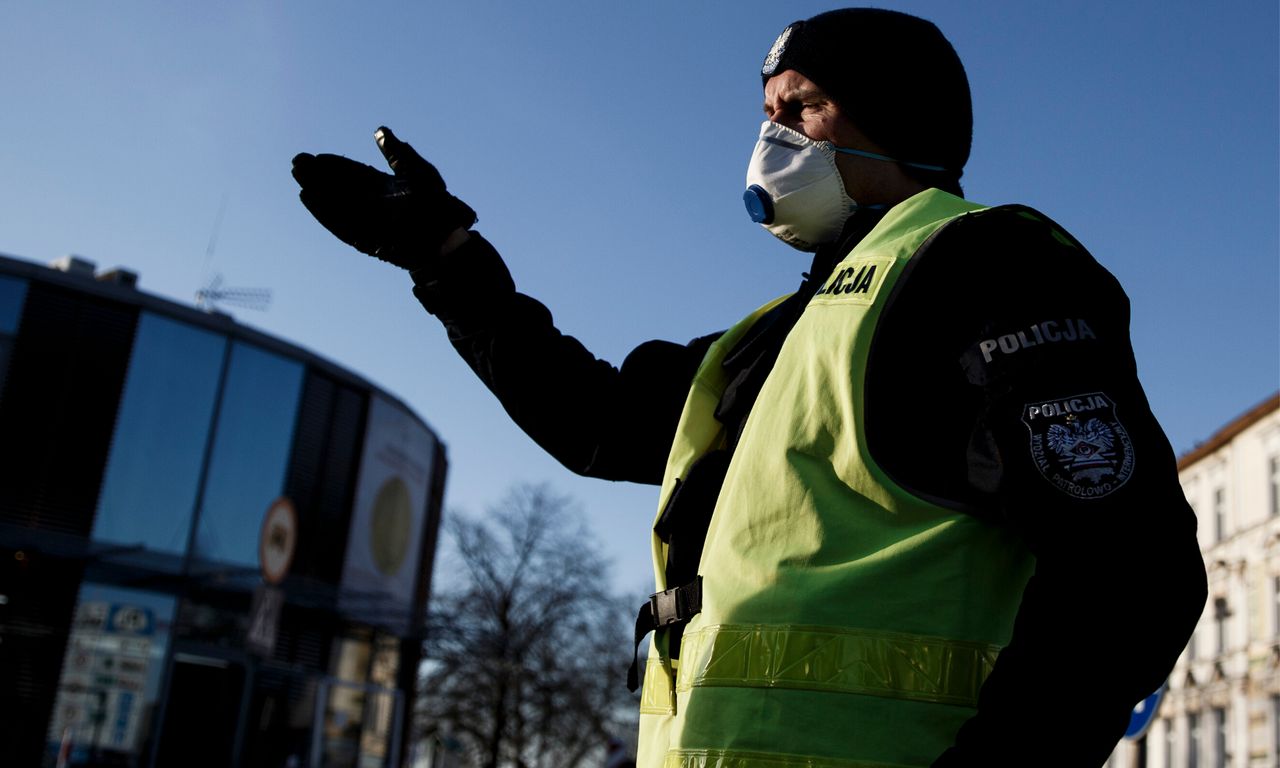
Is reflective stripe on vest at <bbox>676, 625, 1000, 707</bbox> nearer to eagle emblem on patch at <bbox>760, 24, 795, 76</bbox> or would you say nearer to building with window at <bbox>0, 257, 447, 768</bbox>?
eagle emblem on patch at <bbox>760, 24, 795, 76</bbox>

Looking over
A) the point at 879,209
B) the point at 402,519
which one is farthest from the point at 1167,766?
the point at 879,209

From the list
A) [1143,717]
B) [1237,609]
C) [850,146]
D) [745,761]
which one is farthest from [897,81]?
[1237,609]

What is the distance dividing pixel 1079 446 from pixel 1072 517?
0.09m

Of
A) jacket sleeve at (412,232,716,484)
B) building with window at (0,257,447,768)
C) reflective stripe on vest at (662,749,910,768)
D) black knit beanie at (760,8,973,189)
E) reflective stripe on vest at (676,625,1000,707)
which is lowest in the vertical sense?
reflective stripe on vest at (662,749,910,768)

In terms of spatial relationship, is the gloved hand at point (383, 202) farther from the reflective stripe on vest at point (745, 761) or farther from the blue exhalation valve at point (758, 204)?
the reflective stripe on vest at point (745, 761)

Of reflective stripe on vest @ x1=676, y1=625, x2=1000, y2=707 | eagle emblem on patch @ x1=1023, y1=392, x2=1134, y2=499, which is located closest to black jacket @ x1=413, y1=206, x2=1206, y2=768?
eagle emblem on patch @ x1=1023, y1=392, x2=1134, y2=499

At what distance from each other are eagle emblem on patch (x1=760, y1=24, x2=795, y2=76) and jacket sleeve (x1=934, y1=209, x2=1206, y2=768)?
33.6 inches

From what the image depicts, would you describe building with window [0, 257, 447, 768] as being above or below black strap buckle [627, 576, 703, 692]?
above

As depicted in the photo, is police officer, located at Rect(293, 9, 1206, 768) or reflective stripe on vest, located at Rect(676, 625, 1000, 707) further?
reflective stripe on vest, located at Rect(676, 625, 1000, 707)

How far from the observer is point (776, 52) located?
253cm

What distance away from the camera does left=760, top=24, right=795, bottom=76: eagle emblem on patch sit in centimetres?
252

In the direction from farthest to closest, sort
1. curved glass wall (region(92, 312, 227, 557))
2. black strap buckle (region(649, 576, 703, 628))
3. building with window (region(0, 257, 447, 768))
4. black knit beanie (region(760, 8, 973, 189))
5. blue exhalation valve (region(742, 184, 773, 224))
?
curved glass wall (region(92, 312, 227, 557)), building with window (region(0, 257, 447, 768)), blue exhalation valve (region(742, 184, 773, 224)), black knit beanie (region(760, 8, 973, 189)), black strap buckle (region(649, 576, 703, 628))

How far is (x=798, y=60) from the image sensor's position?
2.47 m

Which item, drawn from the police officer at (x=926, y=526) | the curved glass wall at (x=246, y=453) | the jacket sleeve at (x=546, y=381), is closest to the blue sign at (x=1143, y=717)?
the jacket sleeve at (x=546, y=381)
